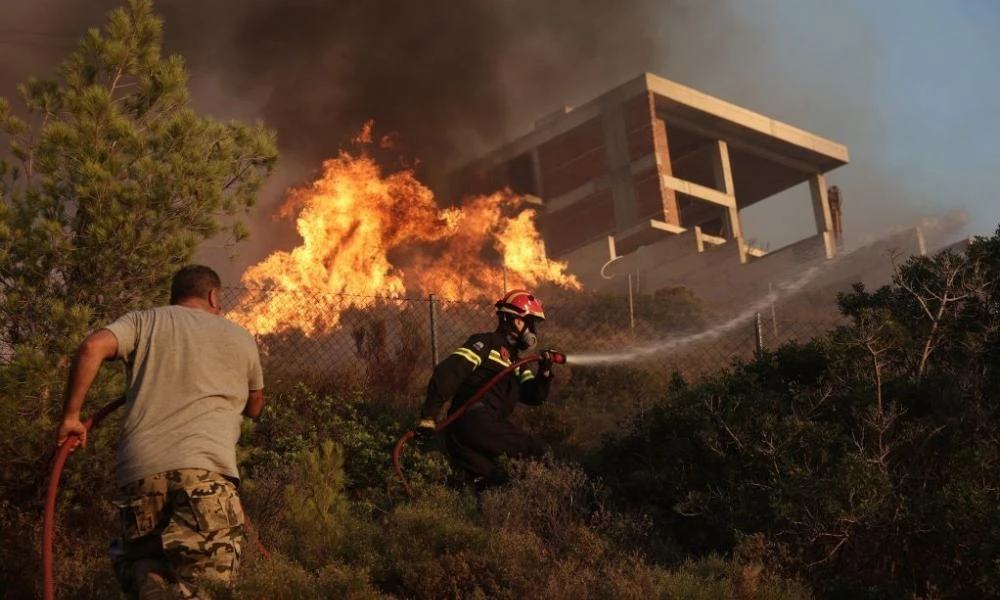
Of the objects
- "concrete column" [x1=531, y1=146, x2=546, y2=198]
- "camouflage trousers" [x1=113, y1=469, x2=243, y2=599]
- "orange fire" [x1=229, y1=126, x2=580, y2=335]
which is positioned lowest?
"camouflage trousers" [x1=113, y1=469, x2=243, y2=599]

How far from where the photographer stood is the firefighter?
7668 millimetres

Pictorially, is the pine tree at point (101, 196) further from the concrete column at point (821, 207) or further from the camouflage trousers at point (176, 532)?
the concrete column at point (821, 207)

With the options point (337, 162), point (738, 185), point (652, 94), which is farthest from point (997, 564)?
point (738, 185)

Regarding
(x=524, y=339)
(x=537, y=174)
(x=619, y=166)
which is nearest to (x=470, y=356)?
(x=524, y=339)

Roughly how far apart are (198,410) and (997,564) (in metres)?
4.14

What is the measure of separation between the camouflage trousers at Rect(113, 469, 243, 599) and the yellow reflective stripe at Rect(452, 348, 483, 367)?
3525 mm

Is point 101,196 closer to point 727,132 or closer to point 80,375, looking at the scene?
point 80,375

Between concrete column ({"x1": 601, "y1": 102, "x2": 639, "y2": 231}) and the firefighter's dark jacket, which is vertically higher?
concrete column ({"x1": 601, "y1": 102, "x2": 639, "y2": 231})

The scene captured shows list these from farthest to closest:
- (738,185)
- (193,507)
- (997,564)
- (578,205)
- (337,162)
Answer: (738,185) < (578,205) < (337,162) < (997,564) < (193,507)

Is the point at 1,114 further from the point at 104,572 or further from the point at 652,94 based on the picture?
the point at 652,94

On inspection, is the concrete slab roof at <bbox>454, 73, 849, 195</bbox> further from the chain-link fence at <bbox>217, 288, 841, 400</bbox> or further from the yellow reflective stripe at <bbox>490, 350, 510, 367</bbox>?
the yellow reflective stripe at <bbox>490, 350, 510, 367</bbox>

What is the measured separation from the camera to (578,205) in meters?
38.6

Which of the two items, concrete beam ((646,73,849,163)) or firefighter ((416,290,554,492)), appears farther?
concrete beam ((646,73,849,163))

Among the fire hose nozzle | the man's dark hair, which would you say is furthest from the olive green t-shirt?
the fire hose nozzle
